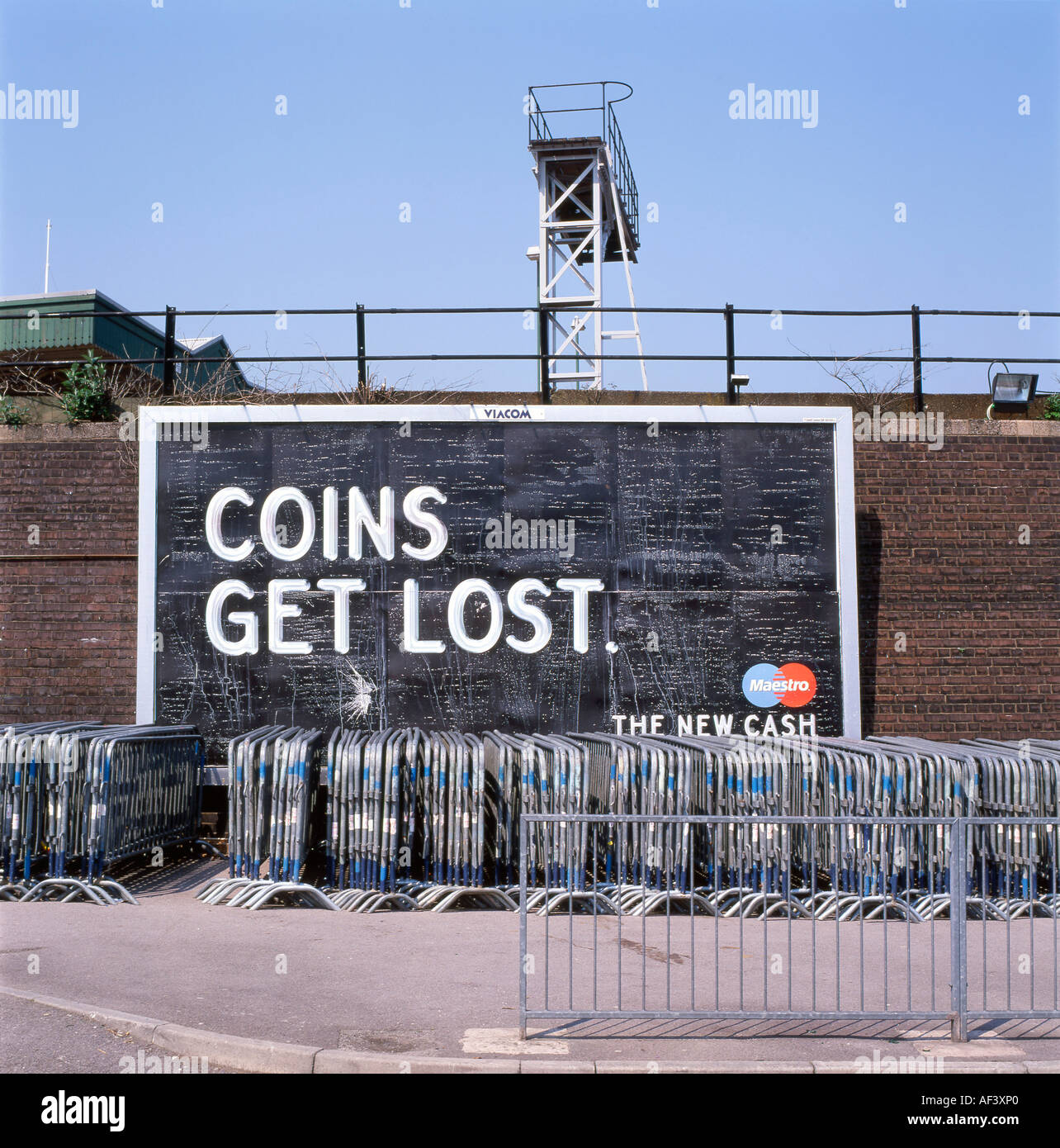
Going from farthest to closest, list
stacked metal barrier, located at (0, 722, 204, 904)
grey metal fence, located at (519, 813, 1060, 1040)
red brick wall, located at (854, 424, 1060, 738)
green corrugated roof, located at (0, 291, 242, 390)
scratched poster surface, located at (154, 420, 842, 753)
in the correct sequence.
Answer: green corrugated roof, located at (0, 291, 242, 390) → red brick wall, located at (854, 424, 1060, 738) → scratched poster surface, located at (154, 420, 842, 753) → stacked metal barrier, located at (0, 722, 204, 904) → grey metal fence, located at (519, 813, 1060, 1040)

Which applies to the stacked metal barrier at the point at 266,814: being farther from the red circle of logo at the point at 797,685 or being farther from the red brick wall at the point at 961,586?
the red brick wall at the point at 961,586

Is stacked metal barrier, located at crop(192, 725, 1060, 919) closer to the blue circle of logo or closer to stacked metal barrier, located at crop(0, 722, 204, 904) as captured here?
stacked metal barrier, located at crop(0, 722, 204, 904)

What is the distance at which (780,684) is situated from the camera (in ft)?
41.9

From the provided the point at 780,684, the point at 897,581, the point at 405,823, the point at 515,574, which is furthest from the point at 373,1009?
the point at 897,581

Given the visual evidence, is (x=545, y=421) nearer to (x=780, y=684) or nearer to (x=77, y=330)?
(x=780, y=684)

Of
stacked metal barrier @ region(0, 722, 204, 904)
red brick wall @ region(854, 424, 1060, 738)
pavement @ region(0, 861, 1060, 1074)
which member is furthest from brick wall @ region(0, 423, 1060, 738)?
pavement @ region(0, 861, 1060, 1074)

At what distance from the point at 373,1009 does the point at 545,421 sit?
7749mm

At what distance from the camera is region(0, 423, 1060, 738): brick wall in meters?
13.3

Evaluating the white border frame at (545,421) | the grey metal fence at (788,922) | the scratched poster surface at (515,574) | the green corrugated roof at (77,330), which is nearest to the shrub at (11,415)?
the white border frame at (545,421)

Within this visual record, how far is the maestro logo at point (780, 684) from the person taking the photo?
12742 mm

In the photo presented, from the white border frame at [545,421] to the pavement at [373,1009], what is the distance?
445 centimetres

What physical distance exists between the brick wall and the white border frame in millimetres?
685

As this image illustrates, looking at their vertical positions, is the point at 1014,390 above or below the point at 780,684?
above
